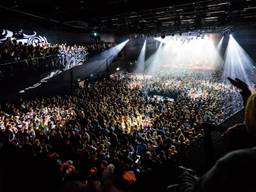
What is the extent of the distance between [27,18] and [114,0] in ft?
23.8

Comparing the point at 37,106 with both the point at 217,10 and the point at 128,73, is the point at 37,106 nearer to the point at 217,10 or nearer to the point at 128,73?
the point at 217,10

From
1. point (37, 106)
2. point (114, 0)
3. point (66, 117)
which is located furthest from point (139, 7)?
point (37, 106)

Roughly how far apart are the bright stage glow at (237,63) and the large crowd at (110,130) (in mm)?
9086

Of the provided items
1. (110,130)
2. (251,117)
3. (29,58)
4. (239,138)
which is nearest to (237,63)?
(29,58)

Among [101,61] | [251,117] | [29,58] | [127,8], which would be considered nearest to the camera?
[251,117]

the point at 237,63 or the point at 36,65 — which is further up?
the point at 36,65

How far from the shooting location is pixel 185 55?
31969mm

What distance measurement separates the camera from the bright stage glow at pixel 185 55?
98.9 ft

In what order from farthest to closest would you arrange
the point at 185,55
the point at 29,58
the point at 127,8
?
the point at 185,55 → the point at 29,58 → the point at 127,8

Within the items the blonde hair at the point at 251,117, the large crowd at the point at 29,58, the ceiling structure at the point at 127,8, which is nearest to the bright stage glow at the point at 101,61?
the ceiling structure at the point at 127,8

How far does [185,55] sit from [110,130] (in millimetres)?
23564

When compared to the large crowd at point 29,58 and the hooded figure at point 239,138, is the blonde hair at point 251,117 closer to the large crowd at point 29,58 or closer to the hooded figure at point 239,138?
the hooded figure at point 239,138

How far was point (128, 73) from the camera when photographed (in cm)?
2995

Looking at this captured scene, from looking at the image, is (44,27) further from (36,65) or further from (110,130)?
(110,130)
